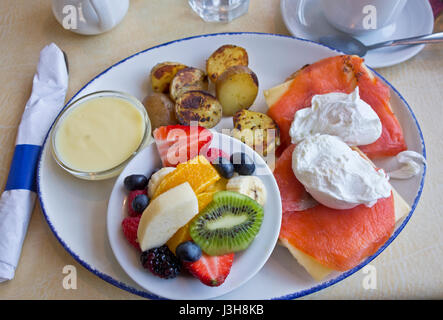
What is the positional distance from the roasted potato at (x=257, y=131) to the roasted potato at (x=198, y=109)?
84mm

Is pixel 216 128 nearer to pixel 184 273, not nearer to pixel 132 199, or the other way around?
pixel 132 199

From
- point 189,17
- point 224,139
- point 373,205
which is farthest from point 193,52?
point 373,205

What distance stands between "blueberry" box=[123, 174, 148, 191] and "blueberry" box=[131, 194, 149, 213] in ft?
0.17

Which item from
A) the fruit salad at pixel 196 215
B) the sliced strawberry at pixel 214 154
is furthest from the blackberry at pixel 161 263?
the sliced strawberry at pixel 214 154

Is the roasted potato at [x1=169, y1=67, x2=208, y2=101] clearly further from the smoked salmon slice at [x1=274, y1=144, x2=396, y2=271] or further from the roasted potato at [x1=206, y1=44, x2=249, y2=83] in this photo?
the smoked salmon slice at [x1=274, y1=144, x2=396, y2=271]

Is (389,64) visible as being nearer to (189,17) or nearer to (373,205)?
(373,205)

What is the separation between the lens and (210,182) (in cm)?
110

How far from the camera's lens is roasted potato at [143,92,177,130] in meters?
1.37

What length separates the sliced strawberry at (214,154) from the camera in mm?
1185

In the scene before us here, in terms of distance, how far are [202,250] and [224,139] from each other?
393 mm

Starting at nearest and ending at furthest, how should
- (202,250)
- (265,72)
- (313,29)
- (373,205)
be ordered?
(202,250)
(373,205)
(265,72)
(313,29)

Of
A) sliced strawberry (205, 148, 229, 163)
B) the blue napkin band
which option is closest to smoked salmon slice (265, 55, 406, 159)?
sliced strawberry (205, 148, 229, 163)

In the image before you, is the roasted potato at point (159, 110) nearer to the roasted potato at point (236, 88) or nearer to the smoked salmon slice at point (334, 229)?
the roasted potato at point (236, 88)

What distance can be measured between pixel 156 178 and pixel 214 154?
20cm
